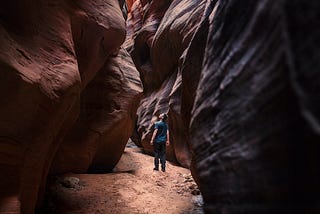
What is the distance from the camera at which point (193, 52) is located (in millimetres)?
3902

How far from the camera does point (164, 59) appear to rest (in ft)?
45.5

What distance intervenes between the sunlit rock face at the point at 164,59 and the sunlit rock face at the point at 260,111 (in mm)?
6563

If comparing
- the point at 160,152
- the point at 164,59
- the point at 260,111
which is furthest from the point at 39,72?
the point at 164,59

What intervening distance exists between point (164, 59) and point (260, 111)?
1239cm

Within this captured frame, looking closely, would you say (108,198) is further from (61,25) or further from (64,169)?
(61,25)

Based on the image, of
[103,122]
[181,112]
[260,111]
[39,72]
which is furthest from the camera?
[103,122]

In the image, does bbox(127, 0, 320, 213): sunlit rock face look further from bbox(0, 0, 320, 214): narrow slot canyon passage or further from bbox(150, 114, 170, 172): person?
bbox(150, 114, 170, 172): person

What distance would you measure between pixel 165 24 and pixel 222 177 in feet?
40.6

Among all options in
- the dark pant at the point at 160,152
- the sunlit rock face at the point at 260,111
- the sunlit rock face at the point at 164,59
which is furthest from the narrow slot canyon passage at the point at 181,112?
the sunlit rock face at the point at 164,59

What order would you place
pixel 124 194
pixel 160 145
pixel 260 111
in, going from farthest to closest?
pixel 160 145, pixel 124 194, pixel 260 111


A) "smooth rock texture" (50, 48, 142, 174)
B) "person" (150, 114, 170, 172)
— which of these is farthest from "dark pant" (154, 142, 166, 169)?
"smooth rock texture" (50, 48, 142, 174)

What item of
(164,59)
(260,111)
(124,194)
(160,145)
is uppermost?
(164,59)

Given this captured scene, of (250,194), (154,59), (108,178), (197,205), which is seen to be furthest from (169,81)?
(250,194)

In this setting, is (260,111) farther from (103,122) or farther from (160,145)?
(160,145)
